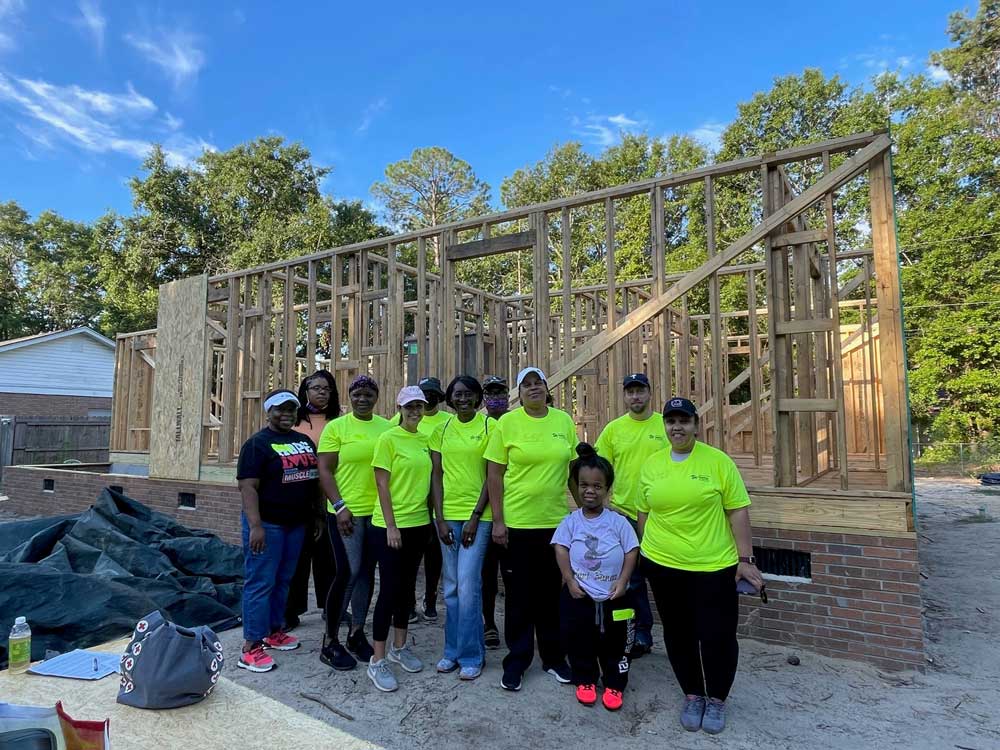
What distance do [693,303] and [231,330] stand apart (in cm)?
1556

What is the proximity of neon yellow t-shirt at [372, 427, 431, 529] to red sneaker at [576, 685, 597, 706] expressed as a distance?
129 cm

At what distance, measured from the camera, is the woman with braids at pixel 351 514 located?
3682 millimetres

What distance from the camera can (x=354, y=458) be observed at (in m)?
3.80

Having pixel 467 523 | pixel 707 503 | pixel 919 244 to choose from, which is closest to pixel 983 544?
pixel 707 503

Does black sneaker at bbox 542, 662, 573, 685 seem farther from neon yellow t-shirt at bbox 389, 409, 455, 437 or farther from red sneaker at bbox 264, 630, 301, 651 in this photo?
red sneaker at bbox 264, 630, 301, 651

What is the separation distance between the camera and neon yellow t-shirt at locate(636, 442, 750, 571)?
2.97 meters

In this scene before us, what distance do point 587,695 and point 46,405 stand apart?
2261 cm

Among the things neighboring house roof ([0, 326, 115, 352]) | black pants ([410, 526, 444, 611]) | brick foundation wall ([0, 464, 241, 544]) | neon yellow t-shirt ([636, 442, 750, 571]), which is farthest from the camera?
neighboring house roof ([0, 326, 115, 352])

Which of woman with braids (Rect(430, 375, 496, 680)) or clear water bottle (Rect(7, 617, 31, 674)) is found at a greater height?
woman with braids (Rect(430, 375, 496, 680))

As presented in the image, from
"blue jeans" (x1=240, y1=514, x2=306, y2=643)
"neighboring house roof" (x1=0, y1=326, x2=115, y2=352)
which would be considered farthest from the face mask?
"neighboring house roof" (x1=0, y1=326, x2=115, y2=352)

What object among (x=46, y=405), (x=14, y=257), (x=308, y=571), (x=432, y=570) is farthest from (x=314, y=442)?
(x=14, y=257)

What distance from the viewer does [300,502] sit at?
12.5 feet

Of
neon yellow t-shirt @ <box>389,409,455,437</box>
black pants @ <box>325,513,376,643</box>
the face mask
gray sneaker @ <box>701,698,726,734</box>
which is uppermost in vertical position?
the face mask

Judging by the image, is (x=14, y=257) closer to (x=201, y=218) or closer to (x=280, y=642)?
(x=201, y=218)
